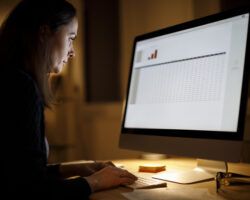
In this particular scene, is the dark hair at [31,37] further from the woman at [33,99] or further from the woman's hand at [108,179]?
the woman's hand at [108,179]

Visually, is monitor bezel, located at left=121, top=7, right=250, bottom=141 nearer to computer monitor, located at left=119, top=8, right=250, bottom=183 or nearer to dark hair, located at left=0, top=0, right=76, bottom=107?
computer monitor, located at left=119, top=8, right=250, bottom=183

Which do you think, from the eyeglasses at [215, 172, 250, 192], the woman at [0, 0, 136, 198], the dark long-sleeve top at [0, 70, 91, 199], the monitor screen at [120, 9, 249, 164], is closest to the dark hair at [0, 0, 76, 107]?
the woman at [0, 0, 136, 198]

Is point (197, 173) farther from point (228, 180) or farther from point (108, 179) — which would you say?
point (108, 179)

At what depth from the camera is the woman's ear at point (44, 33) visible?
101 centimetres

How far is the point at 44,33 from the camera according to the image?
102 cm

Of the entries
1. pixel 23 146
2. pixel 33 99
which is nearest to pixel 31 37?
pixel 33 99

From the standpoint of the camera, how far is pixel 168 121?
3.75 ft

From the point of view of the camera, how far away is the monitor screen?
95cm

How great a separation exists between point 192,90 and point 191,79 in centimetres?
4

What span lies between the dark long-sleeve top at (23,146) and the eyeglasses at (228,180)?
348 mm

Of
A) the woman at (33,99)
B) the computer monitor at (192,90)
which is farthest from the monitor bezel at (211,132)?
the woman at (33,99)

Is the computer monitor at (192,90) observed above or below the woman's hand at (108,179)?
above

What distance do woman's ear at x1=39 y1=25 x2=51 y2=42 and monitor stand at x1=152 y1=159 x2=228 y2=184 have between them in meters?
0.56

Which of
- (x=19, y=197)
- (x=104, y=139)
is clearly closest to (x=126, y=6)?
(x=104, y=139)
